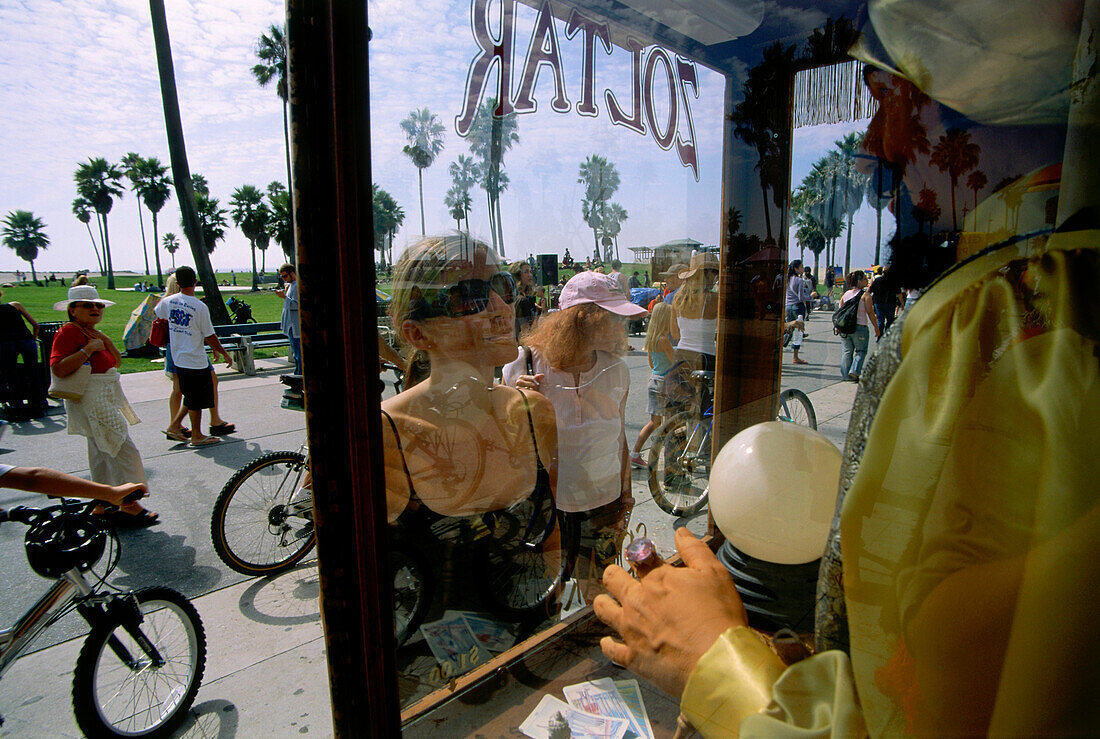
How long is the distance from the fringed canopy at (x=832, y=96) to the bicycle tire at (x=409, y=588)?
122 centimetres

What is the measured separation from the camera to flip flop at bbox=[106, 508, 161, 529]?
4.26 meters

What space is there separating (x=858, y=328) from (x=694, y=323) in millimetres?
1274

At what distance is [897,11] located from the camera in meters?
0.70

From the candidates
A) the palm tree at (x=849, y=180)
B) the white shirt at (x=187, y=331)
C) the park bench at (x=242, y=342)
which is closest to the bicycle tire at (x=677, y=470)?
the palm tree at (x=849, y=180)

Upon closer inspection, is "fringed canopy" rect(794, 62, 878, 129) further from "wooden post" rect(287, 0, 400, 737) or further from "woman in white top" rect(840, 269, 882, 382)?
"wooden post" rect(287, 0, 400, 737)

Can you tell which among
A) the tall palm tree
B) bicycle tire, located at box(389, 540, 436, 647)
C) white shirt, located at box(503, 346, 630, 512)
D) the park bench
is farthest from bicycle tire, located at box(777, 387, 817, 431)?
the park bench

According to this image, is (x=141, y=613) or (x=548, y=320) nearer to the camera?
(x=548, y=320)

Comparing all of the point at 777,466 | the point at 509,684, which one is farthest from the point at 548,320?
the point at 509,684

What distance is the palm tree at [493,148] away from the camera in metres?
1.24

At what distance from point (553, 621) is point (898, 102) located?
5.10 ft

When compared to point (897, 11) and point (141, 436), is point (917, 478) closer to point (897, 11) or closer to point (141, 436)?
point (897, 11)

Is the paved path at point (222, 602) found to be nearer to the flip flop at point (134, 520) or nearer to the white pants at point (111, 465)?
the flip flop at point (134, 520)


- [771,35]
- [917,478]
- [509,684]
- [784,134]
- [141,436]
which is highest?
[771,35]

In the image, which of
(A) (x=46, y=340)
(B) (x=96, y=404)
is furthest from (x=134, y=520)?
(A) (x=46, y=340)
